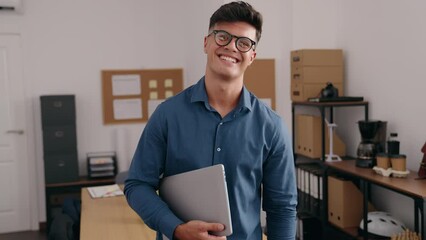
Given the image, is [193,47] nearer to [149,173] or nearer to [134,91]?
[134,91]

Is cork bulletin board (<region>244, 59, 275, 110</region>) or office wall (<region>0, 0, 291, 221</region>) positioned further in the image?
office wall (<region>0, 0, 291, 221</region>)

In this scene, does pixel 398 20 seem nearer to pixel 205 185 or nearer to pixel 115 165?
pixel 205 185

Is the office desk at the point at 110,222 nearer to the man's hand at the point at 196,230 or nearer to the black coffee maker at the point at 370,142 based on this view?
the man's hand at the point at 196,230

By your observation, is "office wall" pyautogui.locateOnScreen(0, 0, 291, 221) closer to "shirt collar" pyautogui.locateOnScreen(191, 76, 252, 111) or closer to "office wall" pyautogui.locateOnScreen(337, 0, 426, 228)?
"office wall" pyautogui.locateOnScreen(337, 0, 426, 228)

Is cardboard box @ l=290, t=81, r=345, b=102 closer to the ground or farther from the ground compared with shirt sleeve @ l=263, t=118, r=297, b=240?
farther from the ground

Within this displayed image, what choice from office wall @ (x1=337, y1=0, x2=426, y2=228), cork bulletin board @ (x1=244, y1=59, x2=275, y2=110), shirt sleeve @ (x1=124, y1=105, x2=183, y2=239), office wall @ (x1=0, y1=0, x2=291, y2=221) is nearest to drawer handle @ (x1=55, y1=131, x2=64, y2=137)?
office wall @ (x1=0, y1=0, x2=291, y2=221)

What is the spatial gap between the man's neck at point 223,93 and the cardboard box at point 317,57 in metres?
2.33

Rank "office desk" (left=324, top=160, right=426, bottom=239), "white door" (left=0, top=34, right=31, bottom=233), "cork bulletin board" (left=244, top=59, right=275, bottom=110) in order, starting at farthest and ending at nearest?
"white door" (left=0, top=34, right=31, bottom=233) → "cork bulletin board" (left=244, top=59, right=275, bottom=110) → "office desk" (left=324, top=160, right=426, bottom=239)

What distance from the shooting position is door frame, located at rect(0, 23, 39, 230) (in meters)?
4.63

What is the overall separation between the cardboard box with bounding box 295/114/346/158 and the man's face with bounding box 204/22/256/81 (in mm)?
2301

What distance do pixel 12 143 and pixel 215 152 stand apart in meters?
4.03

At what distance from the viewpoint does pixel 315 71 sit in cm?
362

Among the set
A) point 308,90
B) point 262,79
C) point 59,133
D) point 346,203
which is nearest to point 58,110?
point 59,133

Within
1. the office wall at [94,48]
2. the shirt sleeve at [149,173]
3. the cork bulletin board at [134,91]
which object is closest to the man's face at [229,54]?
the shirt sleeve at [149,173]
